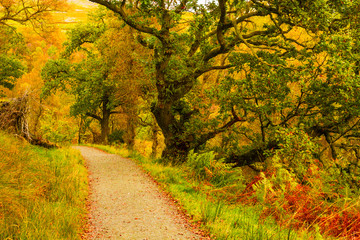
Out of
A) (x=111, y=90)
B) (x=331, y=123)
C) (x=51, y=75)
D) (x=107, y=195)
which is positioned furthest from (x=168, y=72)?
(x=51, y=75)

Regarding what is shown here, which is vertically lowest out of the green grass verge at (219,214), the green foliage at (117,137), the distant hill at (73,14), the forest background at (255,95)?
the green foliage at (117,137)

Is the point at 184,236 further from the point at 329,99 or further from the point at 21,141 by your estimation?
the point at 21,141

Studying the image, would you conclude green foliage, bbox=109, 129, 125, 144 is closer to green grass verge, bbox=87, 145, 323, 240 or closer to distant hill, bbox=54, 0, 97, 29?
distant hill, bbox=54, 0, 97, 29

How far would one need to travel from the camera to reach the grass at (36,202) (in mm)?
3850

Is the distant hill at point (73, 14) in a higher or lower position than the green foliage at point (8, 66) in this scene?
higher

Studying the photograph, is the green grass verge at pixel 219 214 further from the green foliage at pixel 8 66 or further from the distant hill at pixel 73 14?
the green foliage at pixel 8 66

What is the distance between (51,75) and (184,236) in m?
20.9

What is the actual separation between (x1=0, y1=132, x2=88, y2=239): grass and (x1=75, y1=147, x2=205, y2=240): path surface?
39 cm

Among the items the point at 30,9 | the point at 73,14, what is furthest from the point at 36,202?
the point at 73,14

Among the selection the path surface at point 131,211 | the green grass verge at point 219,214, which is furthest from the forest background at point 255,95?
the path surface at point 131,211

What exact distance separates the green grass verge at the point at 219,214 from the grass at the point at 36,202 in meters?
2.25

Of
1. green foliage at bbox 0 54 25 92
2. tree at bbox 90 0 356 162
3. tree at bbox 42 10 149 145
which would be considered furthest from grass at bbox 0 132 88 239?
green foliage at bbox 0 54 25 92

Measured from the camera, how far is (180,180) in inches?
331

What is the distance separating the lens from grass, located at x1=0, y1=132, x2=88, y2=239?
152 inches
